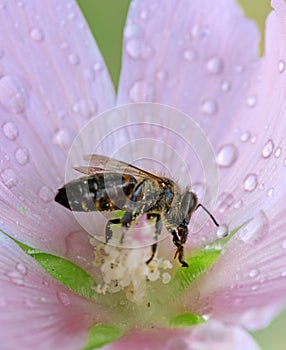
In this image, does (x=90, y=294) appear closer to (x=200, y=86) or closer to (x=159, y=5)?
(x=200, y=86)

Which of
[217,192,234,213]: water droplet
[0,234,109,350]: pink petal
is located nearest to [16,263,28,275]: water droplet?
[0,234,109,350]: pink petal

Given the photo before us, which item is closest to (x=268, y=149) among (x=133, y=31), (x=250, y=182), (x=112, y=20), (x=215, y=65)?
(x=250, y=182)

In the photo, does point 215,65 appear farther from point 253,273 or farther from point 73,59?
point 253,273

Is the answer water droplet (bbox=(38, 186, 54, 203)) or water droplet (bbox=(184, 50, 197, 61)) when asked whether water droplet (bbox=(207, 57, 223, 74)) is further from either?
water droplet (bbox=(38, 186, 54, 203))

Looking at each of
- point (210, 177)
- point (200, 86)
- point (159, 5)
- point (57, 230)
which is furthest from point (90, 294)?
point (159, 5)

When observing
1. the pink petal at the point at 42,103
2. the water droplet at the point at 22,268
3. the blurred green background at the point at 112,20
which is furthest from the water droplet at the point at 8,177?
the blurred green background at the point at 112,20

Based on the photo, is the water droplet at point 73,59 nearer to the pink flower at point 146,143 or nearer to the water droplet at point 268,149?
the pink flower at point 146,143
